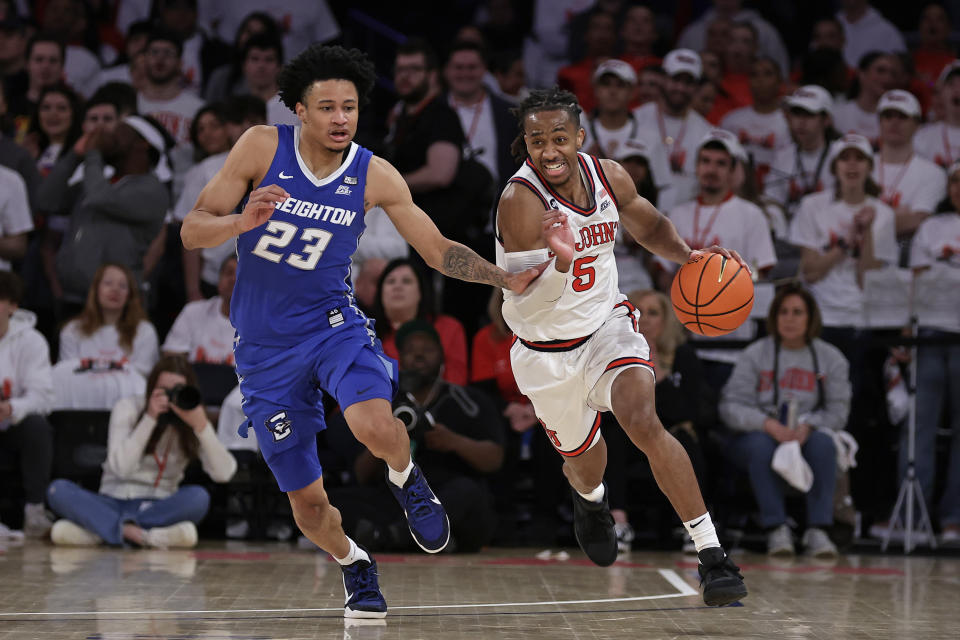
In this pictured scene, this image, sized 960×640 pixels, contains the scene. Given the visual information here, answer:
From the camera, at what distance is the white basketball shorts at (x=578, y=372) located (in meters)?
5.37

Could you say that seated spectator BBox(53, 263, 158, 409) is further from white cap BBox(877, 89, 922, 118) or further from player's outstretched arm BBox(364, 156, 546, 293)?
white cap BBox(877, 89, 922, 118)

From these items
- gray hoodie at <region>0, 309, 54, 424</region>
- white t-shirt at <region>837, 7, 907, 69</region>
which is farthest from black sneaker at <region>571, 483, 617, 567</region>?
white t-shirt at <region>837, 7, 907, 69</region>

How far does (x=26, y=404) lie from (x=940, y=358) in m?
5.97

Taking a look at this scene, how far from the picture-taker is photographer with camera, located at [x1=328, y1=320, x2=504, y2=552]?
7750 millimetres

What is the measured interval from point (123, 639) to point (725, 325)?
108 inches

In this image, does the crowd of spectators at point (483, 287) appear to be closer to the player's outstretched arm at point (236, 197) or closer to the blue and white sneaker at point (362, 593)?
the blue and white sneaker at point (362, 593)

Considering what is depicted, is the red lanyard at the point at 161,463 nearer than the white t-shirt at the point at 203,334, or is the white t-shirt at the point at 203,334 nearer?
the red lanyard at the point at 161,463

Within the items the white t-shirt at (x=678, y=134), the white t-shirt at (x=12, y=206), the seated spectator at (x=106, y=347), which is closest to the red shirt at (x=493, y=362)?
the white t-shirt at (x=678, y=134)

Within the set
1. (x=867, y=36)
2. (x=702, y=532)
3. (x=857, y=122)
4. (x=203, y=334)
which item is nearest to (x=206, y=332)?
(x=203, y=334)

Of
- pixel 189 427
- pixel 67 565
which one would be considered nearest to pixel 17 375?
pixel 189 427

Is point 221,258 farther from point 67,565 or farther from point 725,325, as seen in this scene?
point 725,325

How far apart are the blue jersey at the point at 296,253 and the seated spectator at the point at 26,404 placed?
3592mm

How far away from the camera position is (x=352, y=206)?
17.0 ft

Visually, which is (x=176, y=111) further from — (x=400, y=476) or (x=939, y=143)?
(x=939, y=143)
